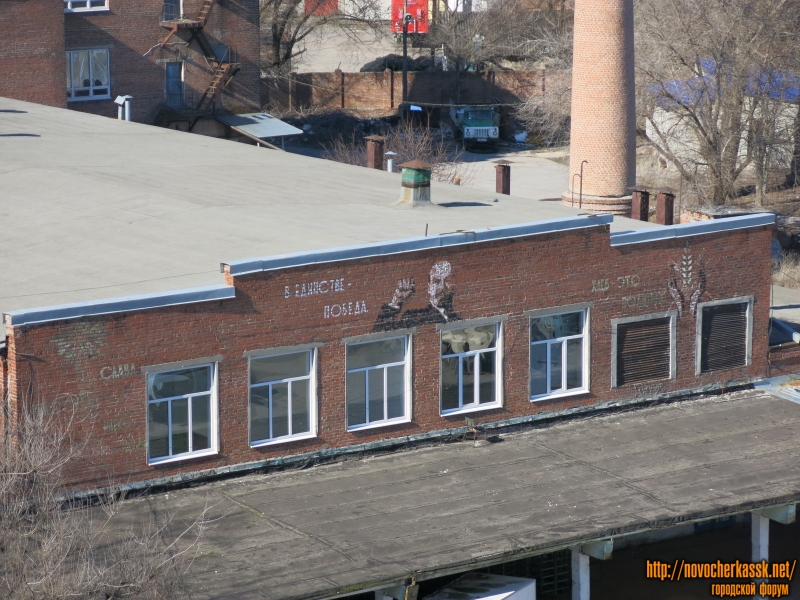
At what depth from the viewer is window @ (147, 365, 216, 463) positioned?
58.4 feet

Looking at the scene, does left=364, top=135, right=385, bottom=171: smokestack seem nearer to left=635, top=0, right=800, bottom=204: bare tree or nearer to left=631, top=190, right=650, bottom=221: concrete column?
left=631, top=190, right=650, bottom=221: concrete column

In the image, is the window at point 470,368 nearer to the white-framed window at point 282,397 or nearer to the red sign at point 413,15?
the white-framed window at point 282,397

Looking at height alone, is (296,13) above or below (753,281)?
above

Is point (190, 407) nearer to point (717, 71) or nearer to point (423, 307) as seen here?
point (423, 307)

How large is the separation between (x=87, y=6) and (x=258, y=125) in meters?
8.85

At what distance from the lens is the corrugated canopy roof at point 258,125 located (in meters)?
52.5

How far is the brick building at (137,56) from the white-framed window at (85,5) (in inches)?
1.5

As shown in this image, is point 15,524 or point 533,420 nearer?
point 15,524

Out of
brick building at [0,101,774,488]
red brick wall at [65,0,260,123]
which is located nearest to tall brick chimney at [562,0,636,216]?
brick building at [0,101,774,488]

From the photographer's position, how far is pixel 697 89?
152ft

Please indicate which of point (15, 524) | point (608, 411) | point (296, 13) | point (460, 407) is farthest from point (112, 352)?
point (296, 13)

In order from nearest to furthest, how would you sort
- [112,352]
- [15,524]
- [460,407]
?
[15,524] < [112,352] < [460,407]

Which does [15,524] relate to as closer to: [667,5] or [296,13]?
[667,5]

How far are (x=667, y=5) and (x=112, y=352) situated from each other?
34723 mm
